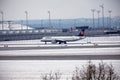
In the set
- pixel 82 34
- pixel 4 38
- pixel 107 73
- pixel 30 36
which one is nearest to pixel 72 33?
pixel 82 34

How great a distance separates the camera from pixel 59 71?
39.1ft

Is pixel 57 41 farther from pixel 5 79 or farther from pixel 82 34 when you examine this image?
pixel 5 79

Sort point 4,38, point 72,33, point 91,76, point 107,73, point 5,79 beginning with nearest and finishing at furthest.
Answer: point 91,76, point 107,73, point 5,79, point 4,38, point 72,33

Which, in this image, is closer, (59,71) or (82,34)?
(59,71)

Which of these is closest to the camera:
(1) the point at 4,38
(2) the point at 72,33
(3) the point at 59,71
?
(3) the point at 59,71

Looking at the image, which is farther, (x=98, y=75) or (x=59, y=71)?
(x=59, y=71)

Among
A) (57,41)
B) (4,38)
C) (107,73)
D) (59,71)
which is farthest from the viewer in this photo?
(4,38)

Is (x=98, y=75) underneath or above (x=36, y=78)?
above

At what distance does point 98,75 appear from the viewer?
565 cm

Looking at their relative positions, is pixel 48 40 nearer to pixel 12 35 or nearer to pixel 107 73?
pixel 12 35

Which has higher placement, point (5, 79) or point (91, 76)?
point (91, 76)

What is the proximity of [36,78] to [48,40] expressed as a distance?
89.2ft

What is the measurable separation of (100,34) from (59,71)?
1755 inches

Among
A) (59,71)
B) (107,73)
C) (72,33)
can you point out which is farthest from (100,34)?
(107,73)
